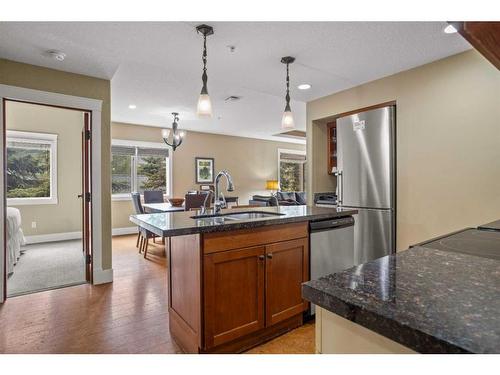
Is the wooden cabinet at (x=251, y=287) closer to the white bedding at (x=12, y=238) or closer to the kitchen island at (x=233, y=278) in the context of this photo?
the kitchen island at (x=233, y=278)

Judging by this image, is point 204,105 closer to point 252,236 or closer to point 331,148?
point 252,236

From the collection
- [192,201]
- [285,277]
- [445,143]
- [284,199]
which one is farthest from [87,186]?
[284,199]

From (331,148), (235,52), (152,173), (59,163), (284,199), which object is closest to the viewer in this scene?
(235,52)

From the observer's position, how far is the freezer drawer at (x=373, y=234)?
3.33 m

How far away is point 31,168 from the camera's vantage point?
5402 mm

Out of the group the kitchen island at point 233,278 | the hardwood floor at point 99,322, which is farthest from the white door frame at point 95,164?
the kitchen island at point 233,278

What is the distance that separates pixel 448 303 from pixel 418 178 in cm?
290

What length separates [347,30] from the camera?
92.5 inches

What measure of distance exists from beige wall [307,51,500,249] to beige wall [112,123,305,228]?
462cm

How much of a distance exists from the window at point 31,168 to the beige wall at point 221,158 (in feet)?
3.86

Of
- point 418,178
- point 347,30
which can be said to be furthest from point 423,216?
point 347,30

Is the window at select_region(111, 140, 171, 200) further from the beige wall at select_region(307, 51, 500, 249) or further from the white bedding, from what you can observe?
the beige wall at select_region(307, 51, 500, 249)

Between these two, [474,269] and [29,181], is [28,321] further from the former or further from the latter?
[29,181]

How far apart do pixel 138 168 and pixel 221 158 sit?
2150 millimetres
